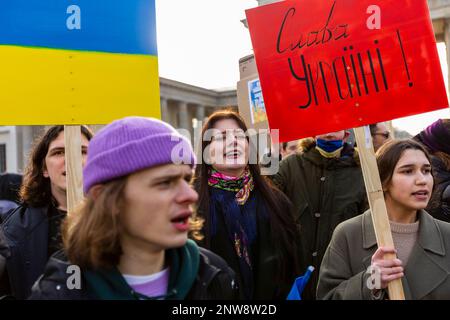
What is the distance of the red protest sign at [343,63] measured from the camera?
9.41ft

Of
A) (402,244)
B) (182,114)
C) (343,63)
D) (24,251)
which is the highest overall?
(182,114)

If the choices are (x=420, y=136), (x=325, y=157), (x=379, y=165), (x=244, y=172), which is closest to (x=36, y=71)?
(x=244, y=172)

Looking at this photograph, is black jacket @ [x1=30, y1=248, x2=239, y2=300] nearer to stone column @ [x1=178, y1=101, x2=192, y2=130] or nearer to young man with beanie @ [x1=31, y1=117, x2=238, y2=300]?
young man with beanie @ [x1=31, y1=117, x2=238, y2=300]

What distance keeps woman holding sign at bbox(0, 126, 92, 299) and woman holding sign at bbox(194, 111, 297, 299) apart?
31.1 inches

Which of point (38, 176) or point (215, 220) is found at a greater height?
point (38, 176)

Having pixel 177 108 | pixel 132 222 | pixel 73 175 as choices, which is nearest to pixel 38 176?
pixel 73 175

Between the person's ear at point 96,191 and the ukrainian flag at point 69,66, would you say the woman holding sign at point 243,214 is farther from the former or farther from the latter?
the person's ear at point 96,191

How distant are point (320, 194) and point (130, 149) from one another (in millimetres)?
2557

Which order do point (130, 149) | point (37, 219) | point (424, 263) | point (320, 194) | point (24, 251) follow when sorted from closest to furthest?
1. point (130, 149)
2. point (424, 263)
3. point (24, 251)
4. point (37, 219)
5. point (320, 194)

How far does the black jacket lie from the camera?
6.09ft

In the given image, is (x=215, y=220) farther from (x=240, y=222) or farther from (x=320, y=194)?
(x=320, y=194)

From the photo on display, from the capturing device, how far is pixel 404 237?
2.94 m

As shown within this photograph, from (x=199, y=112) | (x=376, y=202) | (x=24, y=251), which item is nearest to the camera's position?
(x=376, y=202)

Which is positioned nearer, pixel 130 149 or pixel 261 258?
pixel 130 149
